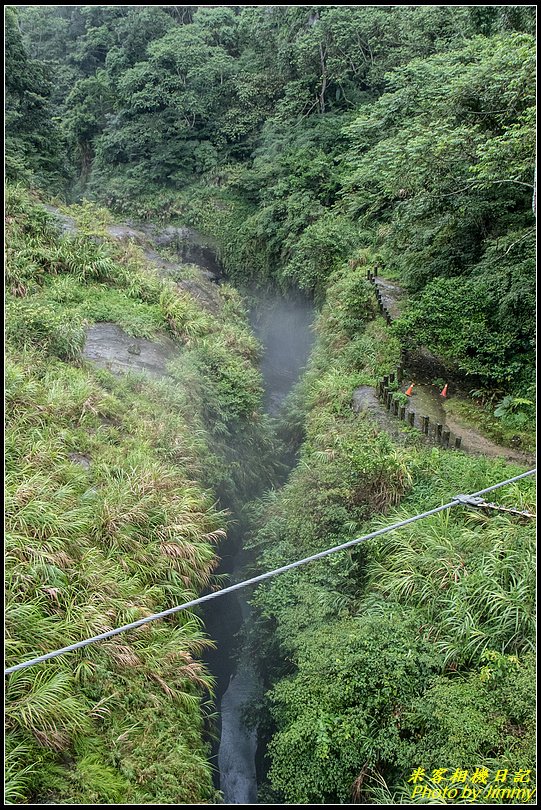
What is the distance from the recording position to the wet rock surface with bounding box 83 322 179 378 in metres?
10.2

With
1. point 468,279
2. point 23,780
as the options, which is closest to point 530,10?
point 468,279

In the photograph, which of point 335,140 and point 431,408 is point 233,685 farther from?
point 335,140

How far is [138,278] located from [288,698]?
11378mm

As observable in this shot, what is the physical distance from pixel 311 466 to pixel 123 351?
4.78 meters

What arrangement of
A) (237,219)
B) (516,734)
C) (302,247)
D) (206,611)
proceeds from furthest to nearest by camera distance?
(237,219) < (302,247) < (206,611) < (516,734)

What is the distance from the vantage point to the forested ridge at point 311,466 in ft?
14.7

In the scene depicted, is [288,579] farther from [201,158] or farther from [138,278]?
[201,158]

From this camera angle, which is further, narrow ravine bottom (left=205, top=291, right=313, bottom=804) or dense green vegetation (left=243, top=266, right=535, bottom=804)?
narrow ravine bottom (left=205, top=291, right=313, bottom=804)

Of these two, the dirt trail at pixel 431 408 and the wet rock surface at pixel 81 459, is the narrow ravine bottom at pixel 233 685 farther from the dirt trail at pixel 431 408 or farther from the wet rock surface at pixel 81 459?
the dirt trail at pixel 431 408

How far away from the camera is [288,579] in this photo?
693 centimetres

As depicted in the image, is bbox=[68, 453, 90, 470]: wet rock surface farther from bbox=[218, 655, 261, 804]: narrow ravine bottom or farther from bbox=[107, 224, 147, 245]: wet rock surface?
bbox=[107, 224, 147, 245]: wet rock surface

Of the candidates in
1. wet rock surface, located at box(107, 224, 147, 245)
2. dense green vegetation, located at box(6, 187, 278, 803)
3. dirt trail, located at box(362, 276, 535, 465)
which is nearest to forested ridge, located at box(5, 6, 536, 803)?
dense green vegetation, located at box(6, 187, 278, 803)

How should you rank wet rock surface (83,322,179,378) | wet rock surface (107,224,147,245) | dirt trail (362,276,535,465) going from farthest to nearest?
wet rock surface (107,224,147,245) < wet rock surface (83,322,179,378) < dirt trail (362,276,535,465)

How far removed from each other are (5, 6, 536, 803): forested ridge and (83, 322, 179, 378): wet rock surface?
0.35m
